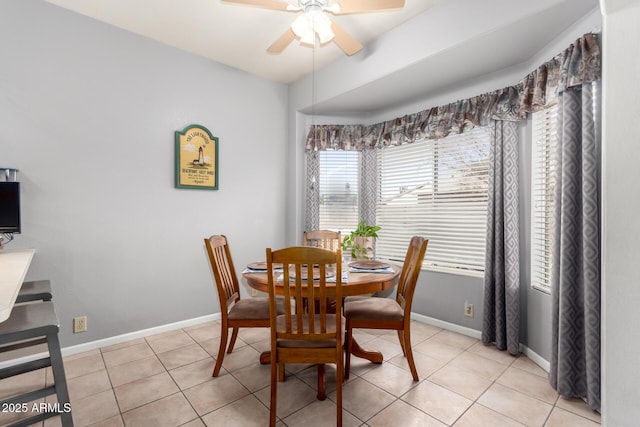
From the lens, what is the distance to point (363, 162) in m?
3.81

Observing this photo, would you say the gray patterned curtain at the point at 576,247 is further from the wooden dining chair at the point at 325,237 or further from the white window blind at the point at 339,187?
the white window blind at the point at 339,187

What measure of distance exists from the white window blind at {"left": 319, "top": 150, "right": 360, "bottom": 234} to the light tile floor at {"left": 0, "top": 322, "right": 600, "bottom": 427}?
1568mm

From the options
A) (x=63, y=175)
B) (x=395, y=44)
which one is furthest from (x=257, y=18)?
(x=63, y=175)

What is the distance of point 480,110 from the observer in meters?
2.77

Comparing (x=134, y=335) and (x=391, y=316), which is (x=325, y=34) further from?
(x=134, y=335)

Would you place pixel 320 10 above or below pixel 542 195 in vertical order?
above

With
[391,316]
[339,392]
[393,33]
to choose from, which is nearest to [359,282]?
[391,316]

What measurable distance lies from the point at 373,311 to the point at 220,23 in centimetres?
264

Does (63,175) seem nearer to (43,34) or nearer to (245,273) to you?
(43,34)

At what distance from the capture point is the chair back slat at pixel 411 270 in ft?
6.68

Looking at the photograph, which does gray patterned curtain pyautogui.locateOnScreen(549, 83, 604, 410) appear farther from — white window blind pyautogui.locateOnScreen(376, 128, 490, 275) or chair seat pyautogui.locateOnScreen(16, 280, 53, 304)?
chair seat pyautogui.locateOnScreen(16, 280, 53, 304)

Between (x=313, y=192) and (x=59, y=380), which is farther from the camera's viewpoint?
(x=313, y=192)

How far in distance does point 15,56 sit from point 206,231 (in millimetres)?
1957

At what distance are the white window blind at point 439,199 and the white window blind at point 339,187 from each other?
330 millimetres
